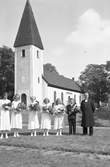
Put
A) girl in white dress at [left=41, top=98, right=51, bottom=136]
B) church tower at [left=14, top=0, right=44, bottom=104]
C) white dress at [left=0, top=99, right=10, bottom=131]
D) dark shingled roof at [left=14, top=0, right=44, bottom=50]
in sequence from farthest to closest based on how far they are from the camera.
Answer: dark shingled roof at [left=14, top=0, right=44, bottom=50]
church tower at [left=14, top=0, right=44, bottom=104]
girl in white dress at [left=41, top=98, right=51, bottom=136]
white dress at [left=0, top=99, right=10, bottom=131]

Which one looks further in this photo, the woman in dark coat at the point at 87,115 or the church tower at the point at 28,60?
the church tower at the point at 28,60

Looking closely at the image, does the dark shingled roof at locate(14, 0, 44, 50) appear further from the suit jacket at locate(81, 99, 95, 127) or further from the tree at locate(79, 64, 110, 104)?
the suit jacket at locate(81, 99, 95, 127)

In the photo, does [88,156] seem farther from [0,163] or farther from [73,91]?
[73,91]

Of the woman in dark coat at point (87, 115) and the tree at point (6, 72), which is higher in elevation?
the tree at point (6, 72)

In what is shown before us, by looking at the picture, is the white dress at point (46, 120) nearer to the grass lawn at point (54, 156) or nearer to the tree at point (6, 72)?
the grass lawn at point (54, 156)

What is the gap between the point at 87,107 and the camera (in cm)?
1117

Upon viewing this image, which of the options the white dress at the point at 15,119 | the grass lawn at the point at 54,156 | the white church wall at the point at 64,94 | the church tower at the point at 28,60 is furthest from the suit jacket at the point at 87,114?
the white church wall at the point at 64,94

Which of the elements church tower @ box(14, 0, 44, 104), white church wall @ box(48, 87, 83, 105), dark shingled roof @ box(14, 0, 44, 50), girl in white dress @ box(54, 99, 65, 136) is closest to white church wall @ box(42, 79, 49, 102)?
church tower @ box(14, 0, 44, 104)

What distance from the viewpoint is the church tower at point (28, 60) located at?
4016 cm

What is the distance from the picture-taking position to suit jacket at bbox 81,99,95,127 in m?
10.9

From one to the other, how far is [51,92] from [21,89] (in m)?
6.55

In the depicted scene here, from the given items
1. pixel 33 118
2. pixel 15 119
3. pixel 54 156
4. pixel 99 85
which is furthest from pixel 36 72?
pixel 54 156

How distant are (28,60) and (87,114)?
102ft

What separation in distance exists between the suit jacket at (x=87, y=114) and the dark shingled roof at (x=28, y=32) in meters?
31.1
